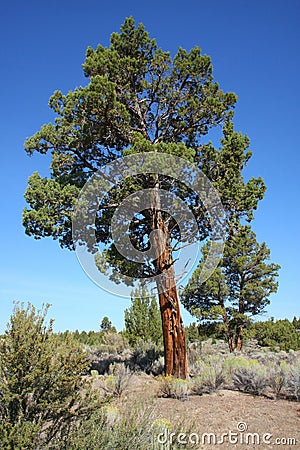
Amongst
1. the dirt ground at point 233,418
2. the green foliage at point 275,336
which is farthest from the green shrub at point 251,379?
the green foliage at point 275,336

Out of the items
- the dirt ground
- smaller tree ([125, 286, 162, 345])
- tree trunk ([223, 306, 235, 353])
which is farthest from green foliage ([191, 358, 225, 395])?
tree trunk ([223, 306, 235, 353])

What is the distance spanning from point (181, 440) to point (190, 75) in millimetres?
8670

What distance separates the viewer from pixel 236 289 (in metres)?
22.5

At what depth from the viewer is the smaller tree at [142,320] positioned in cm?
1642

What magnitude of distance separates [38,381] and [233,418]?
12.1 feet

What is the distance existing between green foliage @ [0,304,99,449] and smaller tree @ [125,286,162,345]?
12.8 m

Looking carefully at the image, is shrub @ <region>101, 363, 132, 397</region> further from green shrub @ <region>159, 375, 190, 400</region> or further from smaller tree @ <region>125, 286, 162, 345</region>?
smaller tree @ <region>125, 286, 162, 345</region>

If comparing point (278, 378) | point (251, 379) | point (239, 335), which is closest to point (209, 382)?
point (251, 379)

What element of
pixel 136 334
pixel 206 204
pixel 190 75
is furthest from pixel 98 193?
pixel 136 334

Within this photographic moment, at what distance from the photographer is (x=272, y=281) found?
882 inches

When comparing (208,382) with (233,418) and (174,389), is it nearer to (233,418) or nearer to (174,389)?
(174,389)

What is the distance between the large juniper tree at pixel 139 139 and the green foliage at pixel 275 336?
613 inches

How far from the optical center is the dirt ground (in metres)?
4.89

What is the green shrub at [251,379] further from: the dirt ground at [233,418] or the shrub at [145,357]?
the shrub at [145,357]
